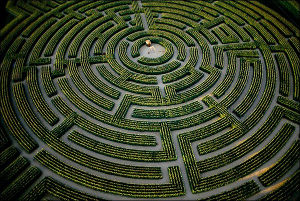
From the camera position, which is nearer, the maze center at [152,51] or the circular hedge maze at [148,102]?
the circular hedge maze at [148,102]

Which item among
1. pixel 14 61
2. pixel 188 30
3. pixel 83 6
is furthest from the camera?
pixel 83 6

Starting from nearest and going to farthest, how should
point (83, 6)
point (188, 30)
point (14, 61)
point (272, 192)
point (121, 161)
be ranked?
point (272, 192) → point (121, 161) → point (14, 61) → point (188, 30) → point (83, 6)

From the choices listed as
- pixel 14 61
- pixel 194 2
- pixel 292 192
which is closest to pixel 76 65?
pixel 14 61

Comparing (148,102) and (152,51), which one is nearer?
(148,102)

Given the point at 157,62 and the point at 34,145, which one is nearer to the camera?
the point at 34,145

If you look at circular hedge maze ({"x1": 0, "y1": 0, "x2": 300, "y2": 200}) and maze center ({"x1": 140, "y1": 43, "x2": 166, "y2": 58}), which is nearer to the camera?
circular hedge maze ({"x1": 0, "y1": 0, "x2": 300, "y2": 200})

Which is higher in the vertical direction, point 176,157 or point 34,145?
point 176,157

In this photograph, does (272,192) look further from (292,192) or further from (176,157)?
(176,157)

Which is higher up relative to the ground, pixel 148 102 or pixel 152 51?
pixel 152 51
